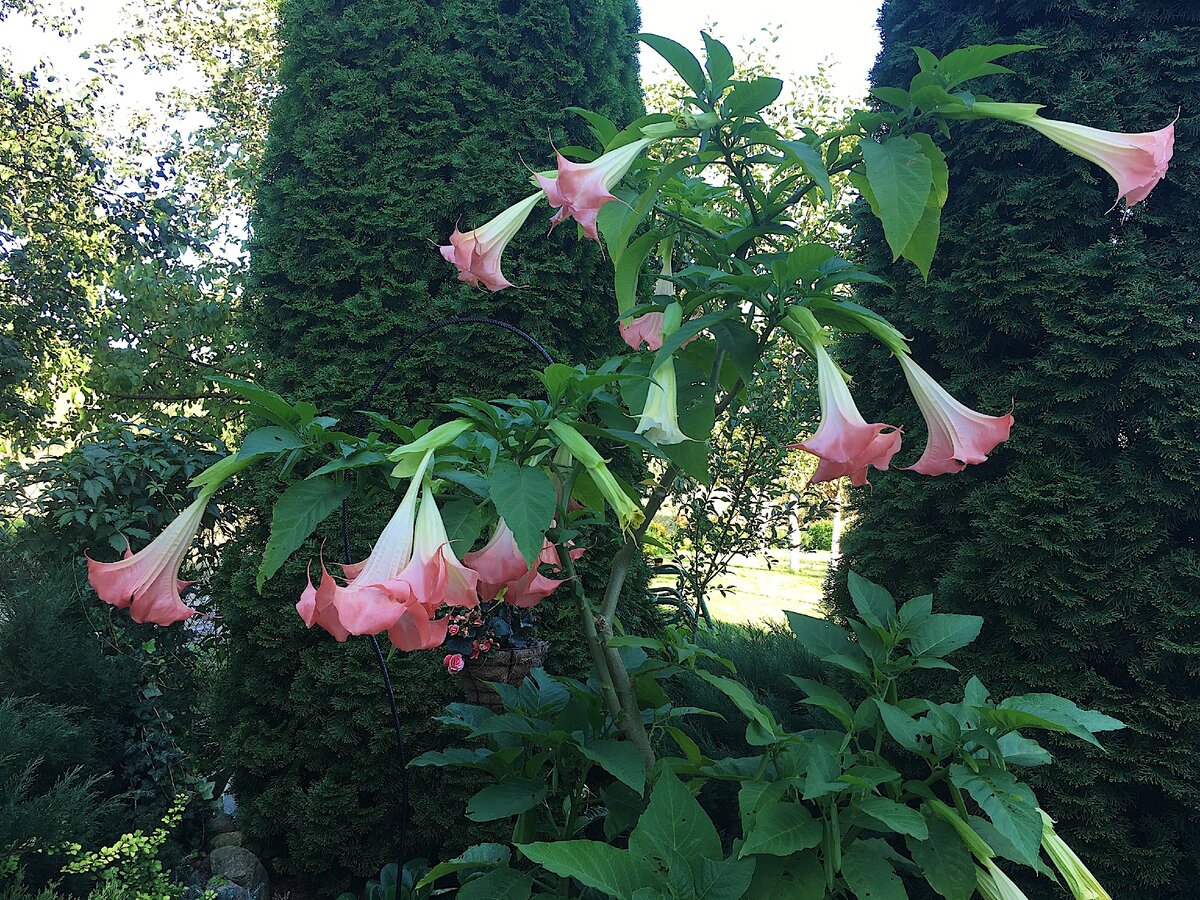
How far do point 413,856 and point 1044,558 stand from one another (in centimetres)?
209

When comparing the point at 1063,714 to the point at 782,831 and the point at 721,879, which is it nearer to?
the point at 782,831

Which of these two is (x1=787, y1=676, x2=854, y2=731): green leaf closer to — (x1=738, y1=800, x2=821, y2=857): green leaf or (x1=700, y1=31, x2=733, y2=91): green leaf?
(x1=738, y1=800, x2=821, y2=857): green leaf

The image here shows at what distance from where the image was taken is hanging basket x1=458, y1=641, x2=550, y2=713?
2.05m

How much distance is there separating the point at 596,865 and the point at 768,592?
34.4 ft

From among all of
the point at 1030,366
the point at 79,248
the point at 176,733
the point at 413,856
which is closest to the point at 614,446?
the point at 1030,366

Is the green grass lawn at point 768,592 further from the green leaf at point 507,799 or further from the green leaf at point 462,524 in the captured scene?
the green leaf at point 462,524

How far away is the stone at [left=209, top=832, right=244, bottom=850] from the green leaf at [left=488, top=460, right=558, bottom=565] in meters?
2.61

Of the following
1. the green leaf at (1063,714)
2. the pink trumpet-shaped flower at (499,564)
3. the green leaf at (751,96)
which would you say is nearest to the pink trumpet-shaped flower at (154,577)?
the pink trumpet-shaped flower at (499,564)

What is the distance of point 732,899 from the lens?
882 mm

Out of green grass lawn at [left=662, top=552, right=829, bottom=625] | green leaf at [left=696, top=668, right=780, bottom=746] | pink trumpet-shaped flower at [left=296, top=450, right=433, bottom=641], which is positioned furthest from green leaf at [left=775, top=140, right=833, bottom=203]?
green grass lawn at [left=662, top=552, right=829, bottom=625]

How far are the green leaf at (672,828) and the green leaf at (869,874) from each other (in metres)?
0.18

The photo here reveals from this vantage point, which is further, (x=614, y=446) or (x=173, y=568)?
(x=614, y=446)

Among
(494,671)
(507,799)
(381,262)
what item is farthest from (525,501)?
(381,262)

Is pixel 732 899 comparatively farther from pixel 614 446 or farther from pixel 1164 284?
pixel 614 446
